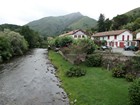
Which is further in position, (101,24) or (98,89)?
(101,24)

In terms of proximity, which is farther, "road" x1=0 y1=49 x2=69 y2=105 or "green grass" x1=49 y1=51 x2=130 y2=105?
"road" x1=0 y1=49 x2=69 y2=105

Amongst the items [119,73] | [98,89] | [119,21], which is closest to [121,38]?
[119,21]

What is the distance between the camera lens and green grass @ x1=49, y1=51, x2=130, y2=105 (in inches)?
733

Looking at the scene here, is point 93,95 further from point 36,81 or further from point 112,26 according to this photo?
point 112,26

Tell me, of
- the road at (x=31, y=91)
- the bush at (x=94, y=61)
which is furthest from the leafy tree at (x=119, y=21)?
the road at (x=31, y=91)

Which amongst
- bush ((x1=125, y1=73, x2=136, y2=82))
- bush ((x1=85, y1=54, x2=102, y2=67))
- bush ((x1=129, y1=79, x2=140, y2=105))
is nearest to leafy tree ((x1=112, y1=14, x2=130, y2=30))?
bush ((x1=85, y1=54, x2=102, y2=67))

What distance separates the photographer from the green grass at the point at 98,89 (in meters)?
18.6

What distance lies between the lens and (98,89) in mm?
21766

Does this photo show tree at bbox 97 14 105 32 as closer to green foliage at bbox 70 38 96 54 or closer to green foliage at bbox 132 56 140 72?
green foliage at bbox 70 38 96 54

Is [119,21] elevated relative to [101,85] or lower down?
elevated

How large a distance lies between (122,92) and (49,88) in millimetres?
8775

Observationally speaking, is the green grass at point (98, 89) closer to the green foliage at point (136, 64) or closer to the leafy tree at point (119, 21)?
the green foliage at point (136, 64)

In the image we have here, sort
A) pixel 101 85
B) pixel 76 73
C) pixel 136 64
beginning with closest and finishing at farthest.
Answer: pixel 101 85
pixel 136 64
pixel 76 73

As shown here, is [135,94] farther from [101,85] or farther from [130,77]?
[130,77]
